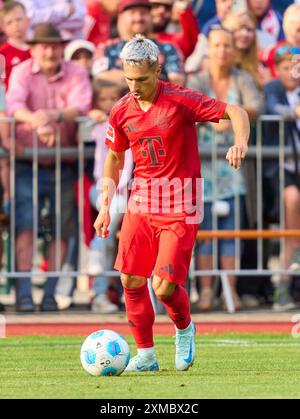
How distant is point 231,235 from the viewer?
1480 centimetres

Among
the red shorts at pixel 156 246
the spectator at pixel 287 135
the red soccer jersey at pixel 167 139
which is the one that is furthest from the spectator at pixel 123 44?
the red shorts at pixel 156 246

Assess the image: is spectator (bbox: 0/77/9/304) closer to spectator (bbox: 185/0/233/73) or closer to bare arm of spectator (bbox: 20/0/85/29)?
bare arm of spectator (bbox: 20/0/85/29)

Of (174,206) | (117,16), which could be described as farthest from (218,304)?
(174,206)

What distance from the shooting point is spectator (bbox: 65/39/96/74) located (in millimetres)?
15133

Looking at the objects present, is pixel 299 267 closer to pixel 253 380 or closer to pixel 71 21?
pixel 71 21

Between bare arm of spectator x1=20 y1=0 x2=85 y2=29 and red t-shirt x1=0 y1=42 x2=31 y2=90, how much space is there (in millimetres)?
333

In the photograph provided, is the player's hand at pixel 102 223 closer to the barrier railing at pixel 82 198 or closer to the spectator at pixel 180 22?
the barrier railing at pixel 82 198

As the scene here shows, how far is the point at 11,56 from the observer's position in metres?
14.9

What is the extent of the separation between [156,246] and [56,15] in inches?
237

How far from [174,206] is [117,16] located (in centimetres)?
594

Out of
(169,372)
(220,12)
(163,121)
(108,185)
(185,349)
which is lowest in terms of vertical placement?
(169,372)

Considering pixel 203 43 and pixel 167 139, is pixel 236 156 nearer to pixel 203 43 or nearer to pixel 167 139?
pixel 167 139

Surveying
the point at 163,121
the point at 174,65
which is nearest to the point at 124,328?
the point at 174,65

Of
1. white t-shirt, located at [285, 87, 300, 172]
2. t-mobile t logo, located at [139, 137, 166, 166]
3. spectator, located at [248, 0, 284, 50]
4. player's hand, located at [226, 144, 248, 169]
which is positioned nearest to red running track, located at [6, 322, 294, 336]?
white t-shirt, located at [285, 87, 300, 172]
